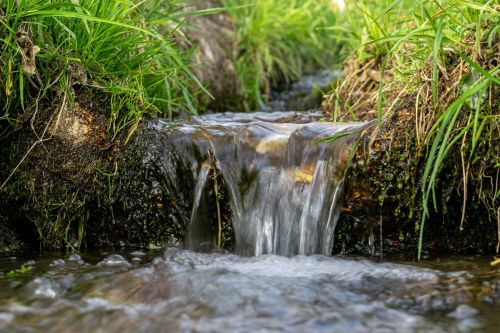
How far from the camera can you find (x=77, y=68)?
2.87 metres

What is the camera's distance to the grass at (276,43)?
235 inches

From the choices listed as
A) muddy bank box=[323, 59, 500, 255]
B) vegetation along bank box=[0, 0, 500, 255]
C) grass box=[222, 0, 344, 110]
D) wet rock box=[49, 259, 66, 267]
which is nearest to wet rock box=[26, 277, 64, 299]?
wet rock box=[49, 259, 66, 267]

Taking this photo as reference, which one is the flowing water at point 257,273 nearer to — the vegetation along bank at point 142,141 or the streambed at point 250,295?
the streambed at point 250,295

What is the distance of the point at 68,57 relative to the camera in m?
2.77

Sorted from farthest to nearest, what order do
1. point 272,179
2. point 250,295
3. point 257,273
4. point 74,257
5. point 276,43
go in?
point 276,43, point 272,179, point 74,257, point 257,273, point 250,295

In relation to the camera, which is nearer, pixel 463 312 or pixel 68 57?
pixel 463 312

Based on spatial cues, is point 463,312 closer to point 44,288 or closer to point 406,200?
point 406,200

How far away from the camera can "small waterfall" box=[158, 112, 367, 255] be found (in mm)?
2721

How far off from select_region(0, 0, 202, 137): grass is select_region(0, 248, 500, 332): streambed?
72 centimetres

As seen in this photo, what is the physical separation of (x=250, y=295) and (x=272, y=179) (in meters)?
0.84

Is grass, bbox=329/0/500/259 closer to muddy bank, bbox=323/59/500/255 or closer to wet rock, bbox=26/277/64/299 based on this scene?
muddy bank, bbox=323/59/500/255

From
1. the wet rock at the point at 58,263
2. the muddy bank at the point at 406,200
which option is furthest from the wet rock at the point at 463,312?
the wet rock at the point at 58,263

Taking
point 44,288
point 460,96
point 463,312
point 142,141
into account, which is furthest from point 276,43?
point 463,312

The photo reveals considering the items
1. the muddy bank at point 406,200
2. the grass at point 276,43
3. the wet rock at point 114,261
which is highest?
the grass at point 276,43
